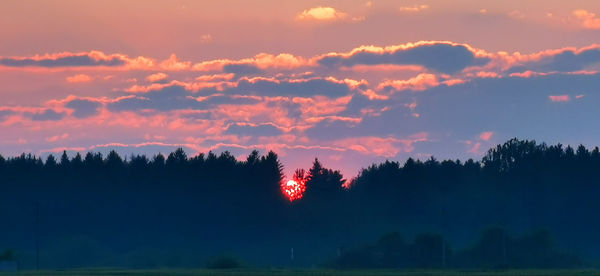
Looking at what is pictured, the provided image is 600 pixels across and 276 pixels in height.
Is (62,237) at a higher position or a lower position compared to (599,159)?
lower

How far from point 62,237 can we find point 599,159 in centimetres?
8692

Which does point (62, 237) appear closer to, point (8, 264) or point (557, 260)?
point (8, 264)

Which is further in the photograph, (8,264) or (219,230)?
(219,230)

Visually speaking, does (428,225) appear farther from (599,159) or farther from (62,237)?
(62,237)

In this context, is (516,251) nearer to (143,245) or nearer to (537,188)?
(537,188)

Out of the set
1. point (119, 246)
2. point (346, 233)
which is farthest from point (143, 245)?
point (346, 233)

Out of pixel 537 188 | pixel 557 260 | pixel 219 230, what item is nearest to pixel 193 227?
pixel 219 230

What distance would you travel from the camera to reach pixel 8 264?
139500mm

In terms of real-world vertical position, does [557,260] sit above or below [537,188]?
below

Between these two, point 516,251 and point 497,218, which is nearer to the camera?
point 516,251

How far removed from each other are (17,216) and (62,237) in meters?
9.77

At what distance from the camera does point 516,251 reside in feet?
481

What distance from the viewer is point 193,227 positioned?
197 m

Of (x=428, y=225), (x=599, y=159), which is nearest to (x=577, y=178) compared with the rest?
(x=599, y=159)
